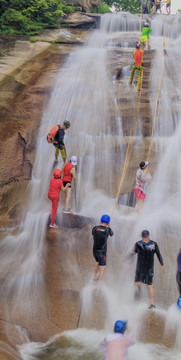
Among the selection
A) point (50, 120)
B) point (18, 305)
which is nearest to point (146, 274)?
point (18, 305)

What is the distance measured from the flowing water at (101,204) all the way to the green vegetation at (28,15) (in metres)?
3.93

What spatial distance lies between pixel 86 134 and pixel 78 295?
22.0 feet

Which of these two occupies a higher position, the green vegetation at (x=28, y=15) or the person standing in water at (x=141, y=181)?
the green vegetation at (x=28, y=15)

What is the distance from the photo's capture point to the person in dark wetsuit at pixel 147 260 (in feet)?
22.9

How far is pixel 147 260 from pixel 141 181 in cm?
285

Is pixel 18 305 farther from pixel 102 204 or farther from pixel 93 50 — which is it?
pixel 93 50

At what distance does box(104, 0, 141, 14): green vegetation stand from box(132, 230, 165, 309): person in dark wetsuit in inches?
1176

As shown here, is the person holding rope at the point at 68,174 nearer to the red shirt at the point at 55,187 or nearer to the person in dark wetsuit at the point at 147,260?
the red shirt at the point at 55,187


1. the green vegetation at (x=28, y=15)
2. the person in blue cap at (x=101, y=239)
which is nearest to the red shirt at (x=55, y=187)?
the person in blue cap at (x=101, y=239)

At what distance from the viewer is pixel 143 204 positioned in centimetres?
1038

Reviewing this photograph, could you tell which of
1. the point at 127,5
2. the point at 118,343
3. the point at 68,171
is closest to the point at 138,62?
the point at 68,171

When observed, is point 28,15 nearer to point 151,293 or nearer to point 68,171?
point 68,171

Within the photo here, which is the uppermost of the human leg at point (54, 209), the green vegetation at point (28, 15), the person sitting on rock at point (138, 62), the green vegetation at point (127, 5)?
the green vegetation at point (127, 5)

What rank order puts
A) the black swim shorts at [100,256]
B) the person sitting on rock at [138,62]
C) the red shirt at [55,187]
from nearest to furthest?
1. the black swim shorts at [100,256]
2. the red shirt at [55,187]
3. the person sitting on rock at [138,62]
